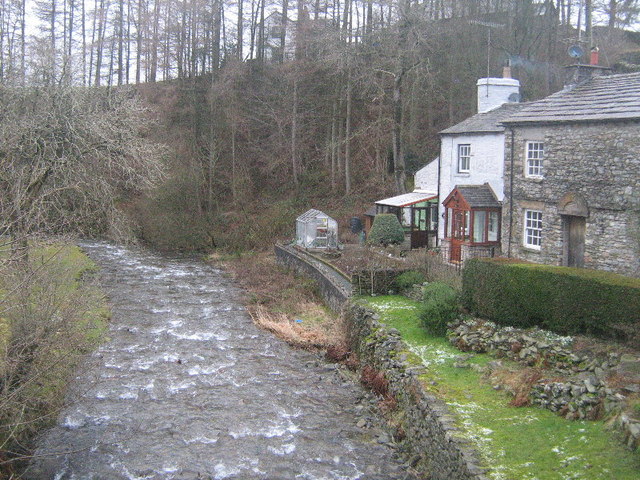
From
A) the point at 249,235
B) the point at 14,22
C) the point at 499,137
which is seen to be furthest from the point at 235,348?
the point at 14,22

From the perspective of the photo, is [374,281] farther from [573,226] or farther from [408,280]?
[573,226]

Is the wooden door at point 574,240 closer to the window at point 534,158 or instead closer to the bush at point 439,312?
the window at point 534,158

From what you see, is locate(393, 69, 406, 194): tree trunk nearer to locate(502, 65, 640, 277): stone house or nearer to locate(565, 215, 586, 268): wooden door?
locate(502, 65, 640, 277): stone house

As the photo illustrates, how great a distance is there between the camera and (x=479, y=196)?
2447 centimetres

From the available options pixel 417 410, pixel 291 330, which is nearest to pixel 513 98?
pixel 291 330

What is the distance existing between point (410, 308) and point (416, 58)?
17.3 metres

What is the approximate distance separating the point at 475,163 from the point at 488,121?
5.92 feet

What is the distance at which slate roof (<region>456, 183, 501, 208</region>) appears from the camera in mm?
24005

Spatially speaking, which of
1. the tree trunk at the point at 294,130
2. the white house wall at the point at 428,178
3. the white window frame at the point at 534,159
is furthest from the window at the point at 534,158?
the tree trunk at the point at 294,130

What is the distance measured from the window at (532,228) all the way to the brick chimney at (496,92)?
8.61 m

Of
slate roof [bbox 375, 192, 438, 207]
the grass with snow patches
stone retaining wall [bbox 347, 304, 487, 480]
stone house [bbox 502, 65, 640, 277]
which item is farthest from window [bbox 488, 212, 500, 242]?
the grass with snow patches

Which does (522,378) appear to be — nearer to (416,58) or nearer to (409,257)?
(409,257)

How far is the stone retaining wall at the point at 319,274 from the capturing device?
71.1 feet

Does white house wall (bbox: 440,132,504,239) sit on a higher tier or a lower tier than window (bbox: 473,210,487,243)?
higher
